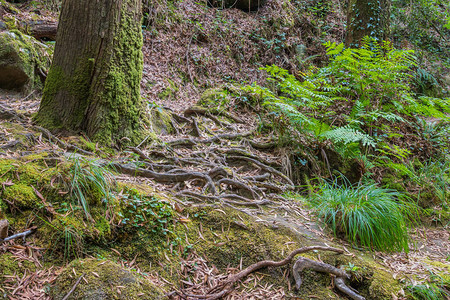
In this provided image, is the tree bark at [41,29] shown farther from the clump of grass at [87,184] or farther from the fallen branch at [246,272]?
the fallen branch at [246,272]

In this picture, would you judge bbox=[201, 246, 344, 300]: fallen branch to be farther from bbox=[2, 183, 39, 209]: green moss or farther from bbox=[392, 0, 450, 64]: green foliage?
bbox=[392, 0, 450, 64]: green foliage

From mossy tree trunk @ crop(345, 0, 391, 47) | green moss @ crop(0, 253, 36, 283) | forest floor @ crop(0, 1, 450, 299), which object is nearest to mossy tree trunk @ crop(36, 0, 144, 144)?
forest floor @ crop(0, 1, 450, 299)

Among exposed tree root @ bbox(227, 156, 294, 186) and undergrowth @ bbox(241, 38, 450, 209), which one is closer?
exposed tree root @ bbox(227, 156, 294, 186)

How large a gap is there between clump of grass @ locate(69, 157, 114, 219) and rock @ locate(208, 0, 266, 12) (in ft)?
28.5

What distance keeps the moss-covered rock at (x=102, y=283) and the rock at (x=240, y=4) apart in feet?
30.7

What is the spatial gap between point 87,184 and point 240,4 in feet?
30.7

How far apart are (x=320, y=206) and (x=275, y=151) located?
5.75 ft

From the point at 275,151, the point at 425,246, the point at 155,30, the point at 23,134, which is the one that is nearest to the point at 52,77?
the point at 23,134

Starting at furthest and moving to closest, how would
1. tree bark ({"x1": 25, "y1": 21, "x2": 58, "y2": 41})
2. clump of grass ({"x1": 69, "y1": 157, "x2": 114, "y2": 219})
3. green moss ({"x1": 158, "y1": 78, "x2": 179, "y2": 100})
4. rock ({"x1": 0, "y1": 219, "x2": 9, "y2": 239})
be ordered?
green moss ({"x1": 158, "y1": 78, "x2": 179, "y2": 100}) < tree bark ({"x1": 25, "y1": 21, "x2": 58, "y2": 41}) < clump of grass ({"x1": 69, "y1": 157, "x2": 114, "y2": 219}) < rock ({"x1": 0, "y1": 219, "x2": 9, "y2": 239})

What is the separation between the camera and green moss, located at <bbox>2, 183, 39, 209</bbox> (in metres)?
2.12

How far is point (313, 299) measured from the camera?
238 centimetres

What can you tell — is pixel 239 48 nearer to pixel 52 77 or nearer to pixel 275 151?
pixel 275 151

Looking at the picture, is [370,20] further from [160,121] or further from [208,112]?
[160,121]

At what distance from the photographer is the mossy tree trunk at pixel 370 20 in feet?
22.6
